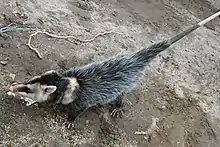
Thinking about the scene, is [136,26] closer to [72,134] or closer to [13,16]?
[13,16]

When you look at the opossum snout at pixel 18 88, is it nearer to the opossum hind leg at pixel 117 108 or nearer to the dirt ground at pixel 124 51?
the dirt ground at pixel 124 51

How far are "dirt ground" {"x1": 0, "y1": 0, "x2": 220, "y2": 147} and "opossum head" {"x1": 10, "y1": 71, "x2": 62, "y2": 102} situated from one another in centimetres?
15

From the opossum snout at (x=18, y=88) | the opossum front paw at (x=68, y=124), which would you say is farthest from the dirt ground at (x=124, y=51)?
the opossum snout at (x=18, y=88)

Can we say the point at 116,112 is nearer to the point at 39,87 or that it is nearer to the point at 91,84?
the point at 91,84

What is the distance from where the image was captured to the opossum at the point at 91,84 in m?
2.92

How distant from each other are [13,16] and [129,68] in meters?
1.16

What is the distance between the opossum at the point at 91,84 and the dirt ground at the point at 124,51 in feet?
0.38

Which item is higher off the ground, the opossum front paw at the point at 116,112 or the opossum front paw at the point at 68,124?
the opossum front paw at the point at 68,124

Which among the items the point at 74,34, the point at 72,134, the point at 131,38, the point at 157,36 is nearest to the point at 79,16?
the point at 74,34

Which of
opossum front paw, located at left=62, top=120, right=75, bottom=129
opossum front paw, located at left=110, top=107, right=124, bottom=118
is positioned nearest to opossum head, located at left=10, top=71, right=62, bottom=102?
opossum front paw, located at left=62, top=120, right=75, bottom=129

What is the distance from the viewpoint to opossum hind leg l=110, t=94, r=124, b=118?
3241 mm

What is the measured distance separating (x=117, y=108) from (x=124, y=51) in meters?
0.71

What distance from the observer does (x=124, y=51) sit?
3.80 meters

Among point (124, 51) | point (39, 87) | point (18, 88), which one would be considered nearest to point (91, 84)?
point (39, 87)
